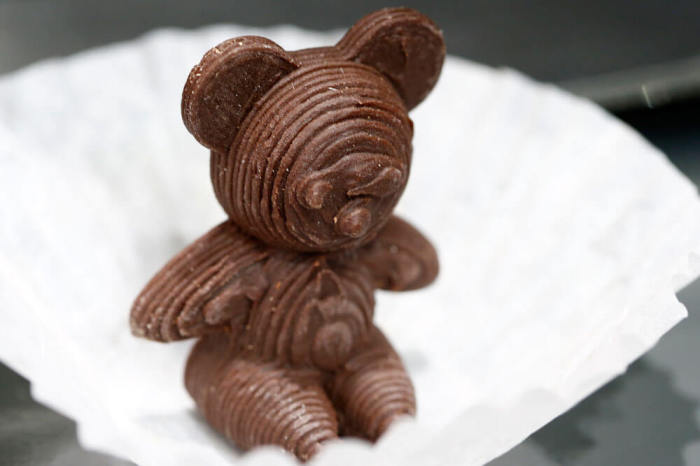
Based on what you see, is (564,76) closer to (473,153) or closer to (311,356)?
(473,153)

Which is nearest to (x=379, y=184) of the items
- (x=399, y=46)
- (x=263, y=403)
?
(x=399, y=46)

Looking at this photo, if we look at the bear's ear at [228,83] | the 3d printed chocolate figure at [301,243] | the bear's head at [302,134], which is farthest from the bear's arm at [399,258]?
the bear's ear at [228,83]

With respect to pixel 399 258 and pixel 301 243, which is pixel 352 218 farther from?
pixel 399 258

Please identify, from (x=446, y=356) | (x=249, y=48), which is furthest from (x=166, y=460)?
(x=446, y=356)

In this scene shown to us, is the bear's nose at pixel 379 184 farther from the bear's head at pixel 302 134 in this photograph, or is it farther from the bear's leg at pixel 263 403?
the bear's leg at pixel 263 403

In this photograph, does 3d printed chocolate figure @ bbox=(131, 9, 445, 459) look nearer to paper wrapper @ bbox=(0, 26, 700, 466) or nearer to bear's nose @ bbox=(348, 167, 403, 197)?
bear's nose @ bbox=(348, 167, 403, 197)

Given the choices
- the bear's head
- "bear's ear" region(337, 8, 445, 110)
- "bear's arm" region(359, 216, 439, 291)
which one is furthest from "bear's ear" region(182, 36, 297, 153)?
"bear's arm" region(359, 216, 439, 291)
